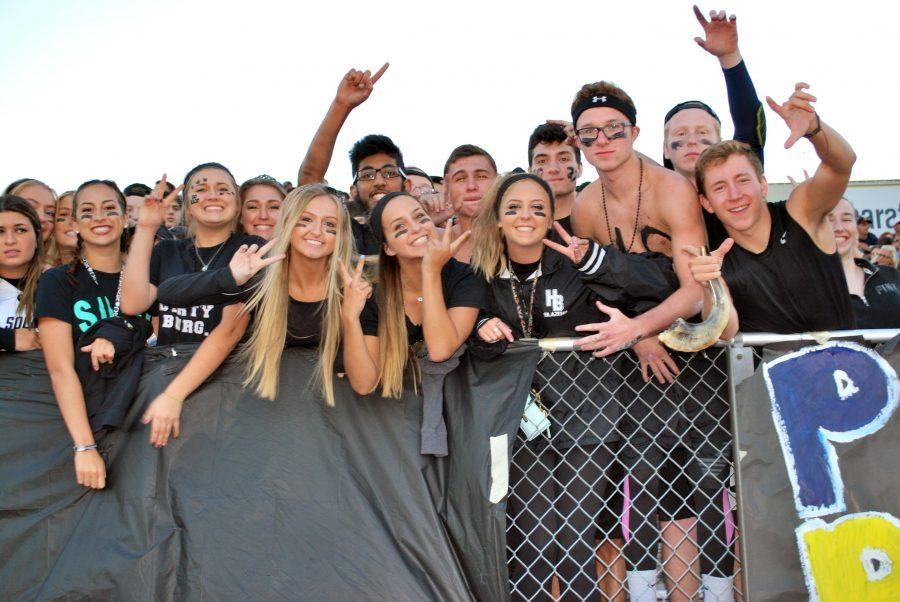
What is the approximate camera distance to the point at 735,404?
3.36 metres

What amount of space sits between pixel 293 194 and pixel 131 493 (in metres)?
1.71

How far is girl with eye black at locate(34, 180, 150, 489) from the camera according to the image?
3670 mm

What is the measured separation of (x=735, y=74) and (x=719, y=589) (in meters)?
2.94

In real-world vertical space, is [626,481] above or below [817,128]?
below

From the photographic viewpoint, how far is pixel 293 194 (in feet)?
13.6

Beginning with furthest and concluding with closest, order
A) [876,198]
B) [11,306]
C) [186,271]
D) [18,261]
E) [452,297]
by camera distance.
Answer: [876,198], [18,261], [11,306], [186,271], [452,297]

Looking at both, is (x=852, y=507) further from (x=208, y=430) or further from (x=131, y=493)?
(x=131, y=493)

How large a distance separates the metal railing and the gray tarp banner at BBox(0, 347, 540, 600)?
0.82ft

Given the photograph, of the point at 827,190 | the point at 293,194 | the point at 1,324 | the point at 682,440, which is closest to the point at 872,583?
the point at 682,440

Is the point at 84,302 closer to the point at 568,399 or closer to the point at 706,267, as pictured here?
the point at 568,399

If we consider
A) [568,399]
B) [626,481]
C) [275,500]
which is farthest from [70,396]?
[626,481]

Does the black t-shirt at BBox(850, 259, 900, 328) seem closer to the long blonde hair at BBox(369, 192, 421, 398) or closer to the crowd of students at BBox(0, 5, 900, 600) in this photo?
the crowd of students at BBox(0, 5, 900, 600)

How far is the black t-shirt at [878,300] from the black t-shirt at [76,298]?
4535mm

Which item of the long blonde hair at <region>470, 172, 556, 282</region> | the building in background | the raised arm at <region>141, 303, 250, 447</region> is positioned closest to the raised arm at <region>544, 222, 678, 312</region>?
the long blonde hair at <region>470, 172, 556, 282</region>
